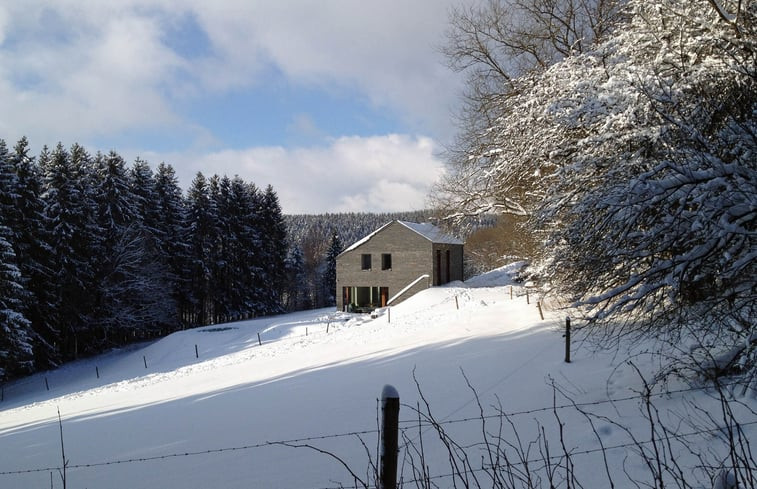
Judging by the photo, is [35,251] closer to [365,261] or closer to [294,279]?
[365,261]

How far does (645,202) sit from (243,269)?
150 feet

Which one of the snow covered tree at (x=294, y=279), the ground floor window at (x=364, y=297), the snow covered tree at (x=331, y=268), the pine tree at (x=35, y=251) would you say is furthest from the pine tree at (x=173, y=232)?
the snow covered tree at (x=331, y=268)

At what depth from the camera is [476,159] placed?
13.8 meters

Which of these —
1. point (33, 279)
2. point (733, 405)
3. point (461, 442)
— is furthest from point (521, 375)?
point (33, 279)

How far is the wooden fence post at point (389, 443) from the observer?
2.95m

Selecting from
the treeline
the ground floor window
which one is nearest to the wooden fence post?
the ground floor window

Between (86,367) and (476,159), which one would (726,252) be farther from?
(86,367)

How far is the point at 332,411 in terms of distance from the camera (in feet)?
27.9

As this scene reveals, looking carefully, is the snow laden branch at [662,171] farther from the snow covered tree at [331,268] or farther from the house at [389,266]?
the snow covered tree at [331,268]

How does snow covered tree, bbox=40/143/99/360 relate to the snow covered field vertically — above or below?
above

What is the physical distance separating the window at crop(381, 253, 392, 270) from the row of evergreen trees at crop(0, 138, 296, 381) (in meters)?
16.9

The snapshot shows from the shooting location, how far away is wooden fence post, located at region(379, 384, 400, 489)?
2.95 m

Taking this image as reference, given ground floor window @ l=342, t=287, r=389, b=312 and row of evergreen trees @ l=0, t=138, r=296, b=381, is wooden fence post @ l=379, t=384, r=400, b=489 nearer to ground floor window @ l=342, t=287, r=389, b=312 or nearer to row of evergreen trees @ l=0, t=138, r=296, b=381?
row of evergreen trees @ l=0, t=138, r=296, b=381

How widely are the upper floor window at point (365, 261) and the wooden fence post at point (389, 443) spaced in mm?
33766
